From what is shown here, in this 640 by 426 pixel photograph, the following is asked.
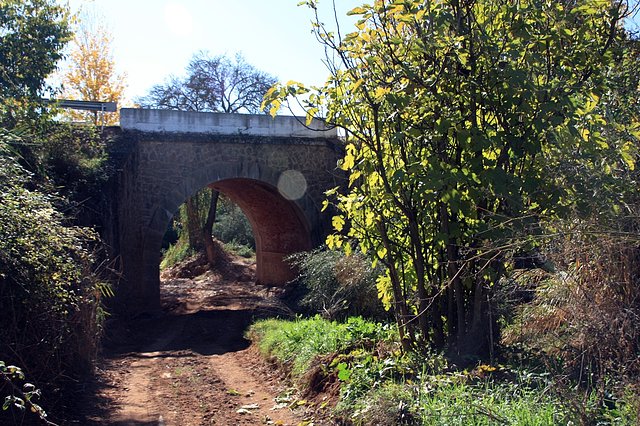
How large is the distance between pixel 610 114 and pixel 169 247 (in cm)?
2714

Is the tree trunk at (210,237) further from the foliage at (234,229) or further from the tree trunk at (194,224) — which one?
the foliage at (234,229)

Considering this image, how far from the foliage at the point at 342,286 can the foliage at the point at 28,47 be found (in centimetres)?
605

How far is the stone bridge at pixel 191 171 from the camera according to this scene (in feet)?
52.7

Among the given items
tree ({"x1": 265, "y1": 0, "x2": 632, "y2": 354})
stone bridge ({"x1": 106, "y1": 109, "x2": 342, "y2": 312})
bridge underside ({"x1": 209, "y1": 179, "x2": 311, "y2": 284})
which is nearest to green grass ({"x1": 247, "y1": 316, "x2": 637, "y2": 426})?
tree ({"x1": 265, "y1": 0, "x2": 632, "y2": 354})

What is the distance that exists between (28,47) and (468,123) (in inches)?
384

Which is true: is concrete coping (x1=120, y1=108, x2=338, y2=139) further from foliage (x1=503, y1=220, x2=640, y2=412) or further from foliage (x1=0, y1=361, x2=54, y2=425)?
foliage (x1=0, y1=361, x2=54, y2=425)

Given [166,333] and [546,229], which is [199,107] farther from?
[546,229]

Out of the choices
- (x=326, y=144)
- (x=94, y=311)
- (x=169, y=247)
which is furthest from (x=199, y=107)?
(x=94, y=311)

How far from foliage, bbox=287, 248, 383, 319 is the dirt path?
1.46 metres

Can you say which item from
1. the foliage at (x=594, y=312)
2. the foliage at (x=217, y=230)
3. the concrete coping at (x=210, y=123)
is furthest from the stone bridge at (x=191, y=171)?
the foliage at (x=594, y=312)

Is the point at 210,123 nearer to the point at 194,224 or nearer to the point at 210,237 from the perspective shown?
the point at 210,237

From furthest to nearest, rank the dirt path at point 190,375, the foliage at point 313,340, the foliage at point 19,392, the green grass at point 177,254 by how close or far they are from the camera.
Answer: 1. the green grass at point 177,254
2. the foliage at point 313,340
3. the dirt path at point 190,375
4. the foliage at point 19,392

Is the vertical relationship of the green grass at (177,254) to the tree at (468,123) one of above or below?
below

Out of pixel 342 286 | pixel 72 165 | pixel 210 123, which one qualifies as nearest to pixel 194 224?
pixel 210 123
